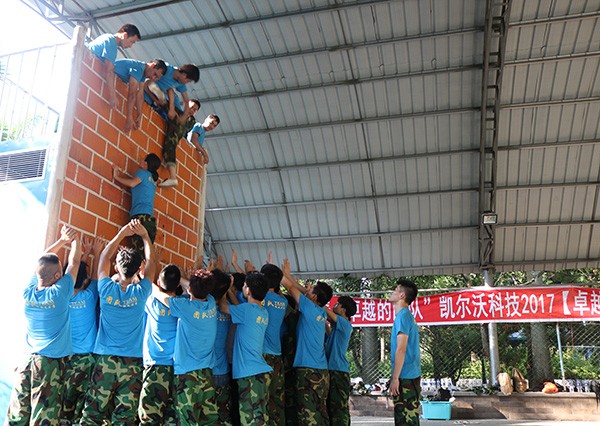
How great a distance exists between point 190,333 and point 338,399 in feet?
6.76

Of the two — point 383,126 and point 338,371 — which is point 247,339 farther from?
point 383,126

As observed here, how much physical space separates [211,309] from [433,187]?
26.2 feet

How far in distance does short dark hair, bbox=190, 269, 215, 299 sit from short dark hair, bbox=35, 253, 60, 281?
883mm

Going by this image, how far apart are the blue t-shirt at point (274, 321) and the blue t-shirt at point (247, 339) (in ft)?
1.46

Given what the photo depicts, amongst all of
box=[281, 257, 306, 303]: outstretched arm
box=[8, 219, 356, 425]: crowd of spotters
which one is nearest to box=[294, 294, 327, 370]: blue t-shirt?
box=[281, 257, 306, 303]: outstretched arm

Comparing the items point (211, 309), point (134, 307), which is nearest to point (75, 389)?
point (134, 307)

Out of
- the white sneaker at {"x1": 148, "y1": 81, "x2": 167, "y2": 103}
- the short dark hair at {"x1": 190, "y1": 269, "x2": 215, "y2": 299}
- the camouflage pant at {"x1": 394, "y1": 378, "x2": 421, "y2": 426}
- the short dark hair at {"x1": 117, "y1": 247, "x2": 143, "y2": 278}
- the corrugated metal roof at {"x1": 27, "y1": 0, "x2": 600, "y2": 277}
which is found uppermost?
the corrugated metal roof at {"x1": 27, "y1": 0, "x2": 600, "y2": 277}

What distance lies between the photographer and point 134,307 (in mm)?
3709

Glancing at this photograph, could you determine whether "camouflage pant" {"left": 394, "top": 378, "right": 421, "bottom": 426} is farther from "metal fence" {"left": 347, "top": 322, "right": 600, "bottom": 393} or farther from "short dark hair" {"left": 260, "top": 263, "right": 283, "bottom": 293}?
"metal fence" {"left": 347, "top": 322, "right": 600, "bottom": 393}

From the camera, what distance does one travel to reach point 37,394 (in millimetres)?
3332

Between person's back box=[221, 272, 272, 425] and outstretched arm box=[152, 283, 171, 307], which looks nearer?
outstretched arm box=[152, 283, 171, 307]

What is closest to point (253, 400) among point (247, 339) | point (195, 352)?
point (247, 339)

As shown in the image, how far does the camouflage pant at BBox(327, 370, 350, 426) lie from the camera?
5.08 m

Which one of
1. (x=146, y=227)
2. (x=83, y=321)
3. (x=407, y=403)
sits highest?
(x=146, y=227)
